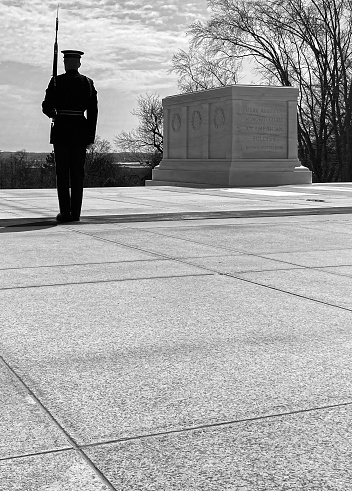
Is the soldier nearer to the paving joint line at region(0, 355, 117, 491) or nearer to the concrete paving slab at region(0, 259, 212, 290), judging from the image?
the concrete paving slab at region(0, 259, 212, 290)

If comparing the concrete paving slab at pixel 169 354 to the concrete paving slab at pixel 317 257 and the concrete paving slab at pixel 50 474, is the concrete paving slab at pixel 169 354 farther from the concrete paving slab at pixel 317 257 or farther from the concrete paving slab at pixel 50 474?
the concrete paving slab at pixel 317 257

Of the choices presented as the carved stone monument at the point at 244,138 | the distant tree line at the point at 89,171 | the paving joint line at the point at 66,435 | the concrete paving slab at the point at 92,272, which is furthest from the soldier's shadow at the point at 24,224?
the distant tree line at the point at 89,171

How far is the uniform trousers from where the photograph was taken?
9172 mm

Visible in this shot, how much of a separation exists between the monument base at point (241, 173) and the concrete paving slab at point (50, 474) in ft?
60.1

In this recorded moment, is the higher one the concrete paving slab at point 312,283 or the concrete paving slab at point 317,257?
the concrete paving slab at point 317,257

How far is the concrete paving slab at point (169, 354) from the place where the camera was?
2752mm

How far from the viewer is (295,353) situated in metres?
3.47

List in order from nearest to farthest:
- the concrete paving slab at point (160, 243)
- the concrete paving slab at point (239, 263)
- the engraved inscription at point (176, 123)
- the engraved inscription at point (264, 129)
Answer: the concrete paving slab at point (239, 263)
the concrete paving slab at point (160, 243)
the engraved inscription at point (264, 129)
the engraved inscription at point (176, 123)

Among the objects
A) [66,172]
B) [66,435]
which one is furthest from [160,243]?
[66,435]

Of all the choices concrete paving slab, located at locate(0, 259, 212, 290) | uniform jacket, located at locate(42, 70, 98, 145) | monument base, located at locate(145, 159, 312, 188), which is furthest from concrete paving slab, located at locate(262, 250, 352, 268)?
monument base, located at locate(145, 159, 312, 188)

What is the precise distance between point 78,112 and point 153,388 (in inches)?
258

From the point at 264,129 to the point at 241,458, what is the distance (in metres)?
19.7

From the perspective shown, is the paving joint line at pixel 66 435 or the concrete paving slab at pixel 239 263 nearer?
the paving joint line at pixel 66 435

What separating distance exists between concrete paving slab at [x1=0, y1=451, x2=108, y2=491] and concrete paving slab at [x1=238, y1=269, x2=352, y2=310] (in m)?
2.51
